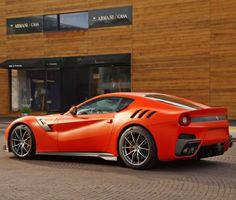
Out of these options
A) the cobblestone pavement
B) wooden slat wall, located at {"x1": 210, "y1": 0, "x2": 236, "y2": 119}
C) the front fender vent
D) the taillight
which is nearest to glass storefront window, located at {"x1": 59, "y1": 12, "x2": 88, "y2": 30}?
wooden slat wall, located at {"x1": 210, "y1": 0, "x2": 236, "y2": 119}

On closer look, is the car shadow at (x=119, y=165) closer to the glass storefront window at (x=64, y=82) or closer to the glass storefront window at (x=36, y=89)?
the glass storefront window at (x=64, y=82)

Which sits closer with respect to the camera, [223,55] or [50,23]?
[223,55]

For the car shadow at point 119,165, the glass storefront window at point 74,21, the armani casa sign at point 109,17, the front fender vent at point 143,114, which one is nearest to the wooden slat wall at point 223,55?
the armani casa sign at point 109,17

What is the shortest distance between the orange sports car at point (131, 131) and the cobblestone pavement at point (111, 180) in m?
0.28

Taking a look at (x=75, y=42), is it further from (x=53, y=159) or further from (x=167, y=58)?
(x=53, y=159)

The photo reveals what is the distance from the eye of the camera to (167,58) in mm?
23359

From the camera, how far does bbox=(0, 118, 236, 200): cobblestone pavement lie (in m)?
6.13

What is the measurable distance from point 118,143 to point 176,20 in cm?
1583

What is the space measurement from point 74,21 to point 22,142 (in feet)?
57.5

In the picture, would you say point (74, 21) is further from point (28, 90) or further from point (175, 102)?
point (175, 102)

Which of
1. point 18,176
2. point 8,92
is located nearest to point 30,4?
point 8,92

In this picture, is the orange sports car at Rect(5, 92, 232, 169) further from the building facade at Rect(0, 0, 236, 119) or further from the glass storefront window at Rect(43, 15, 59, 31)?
the glass storefront window at Rect(43, 15, 59, 31)

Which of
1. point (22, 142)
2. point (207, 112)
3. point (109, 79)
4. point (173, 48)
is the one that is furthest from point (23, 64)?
point (207, 112)

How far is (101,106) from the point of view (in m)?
8.95
